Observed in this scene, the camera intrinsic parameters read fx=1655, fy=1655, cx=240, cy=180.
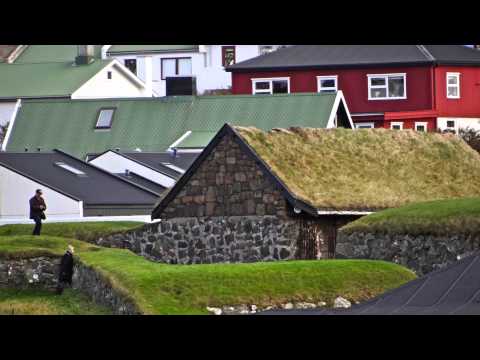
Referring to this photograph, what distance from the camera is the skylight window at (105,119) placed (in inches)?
2635

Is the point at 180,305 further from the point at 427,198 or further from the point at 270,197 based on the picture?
the point at 427,198

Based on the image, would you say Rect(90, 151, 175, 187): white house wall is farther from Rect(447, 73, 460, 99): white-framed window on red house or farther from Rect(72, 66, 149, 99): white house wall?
Rect(72, 66, 149, 99): white house wall

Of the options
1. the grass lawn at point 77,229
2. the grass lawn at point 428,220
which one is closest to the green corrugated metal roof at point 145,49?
the grass lawn at point 77,229

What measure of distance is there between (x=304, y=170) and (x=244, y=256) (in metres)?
2.91

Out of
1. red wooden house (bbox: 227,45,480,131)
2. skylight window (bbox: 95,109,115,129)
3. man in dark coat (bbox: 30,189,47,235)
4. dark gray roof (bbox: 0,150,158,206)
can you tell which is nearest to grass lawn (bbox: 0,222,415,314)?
man in dark coat (bbox: 30,189,47,235)

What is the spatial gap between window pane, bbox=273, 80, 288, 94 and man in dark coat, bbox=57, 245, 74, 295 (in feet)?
139

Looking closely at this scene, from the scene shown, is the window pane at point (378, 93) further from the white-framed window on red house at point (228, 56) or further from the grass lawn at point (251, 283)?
the grass lawn at point (251, 283)

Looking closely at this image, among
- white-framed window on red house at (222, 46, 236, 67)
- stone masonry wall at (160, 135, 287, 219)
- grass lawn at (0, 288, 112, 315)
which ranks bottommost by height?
grass lawn at (0, 288, 112, 315)

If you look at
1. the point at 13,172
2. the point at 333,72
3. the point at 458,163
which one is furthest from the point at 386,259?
the point at 333,72

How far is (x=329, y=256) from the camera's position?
36875mm

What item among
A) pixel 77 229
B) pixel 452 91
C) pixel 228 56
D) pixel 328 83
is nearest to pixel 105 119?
pixel 328 83

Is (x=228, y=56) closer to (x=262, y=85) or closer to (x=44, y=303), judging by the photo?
(x=262, y=85)

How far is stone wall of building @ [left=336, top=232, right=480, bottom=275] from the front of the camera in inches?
1218
